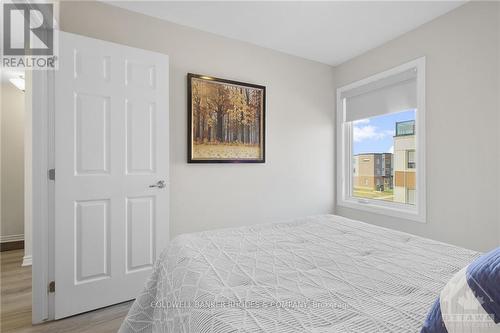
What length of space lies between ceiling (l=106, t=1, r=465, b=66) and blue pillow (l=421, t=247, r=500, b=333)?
7.14 feet

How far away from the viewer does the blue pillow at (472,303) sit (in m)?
0.48

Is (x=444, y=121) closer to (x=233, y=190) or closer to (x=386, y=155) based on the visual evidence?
(x=386, y=155)

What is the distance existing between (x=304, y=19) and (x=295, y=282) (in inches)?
89.2

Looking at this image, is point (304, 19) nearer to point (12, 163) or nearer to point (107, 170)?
point (107, 170)

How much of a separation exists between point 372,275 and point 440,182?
1786 millimetres

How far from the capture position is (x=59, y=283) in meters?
1.79

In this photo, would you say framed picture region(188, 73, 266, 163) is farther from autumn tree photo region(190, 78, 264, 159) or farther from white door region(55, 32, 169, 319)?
white door region(55, 32, 169, 319)

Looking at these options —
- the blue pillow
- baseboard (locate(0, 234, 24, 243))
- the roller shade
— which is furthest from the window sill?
baseboard (locate(0, 234, 24, 243))

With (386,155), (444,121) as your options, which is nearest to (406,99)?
(444,121)

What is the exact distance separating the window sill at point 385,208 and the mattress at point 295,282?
1143 millimetres

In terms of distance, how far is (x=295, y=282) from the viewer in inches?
35.4

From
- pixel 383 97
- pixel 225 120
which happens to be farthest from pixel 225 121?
pixel 383 97

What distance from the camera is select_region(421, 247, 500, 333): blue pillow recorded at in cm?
48

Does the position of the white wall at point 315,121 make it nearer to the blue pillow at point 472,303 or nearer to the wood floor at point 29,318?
the wood floor at point 29,318
